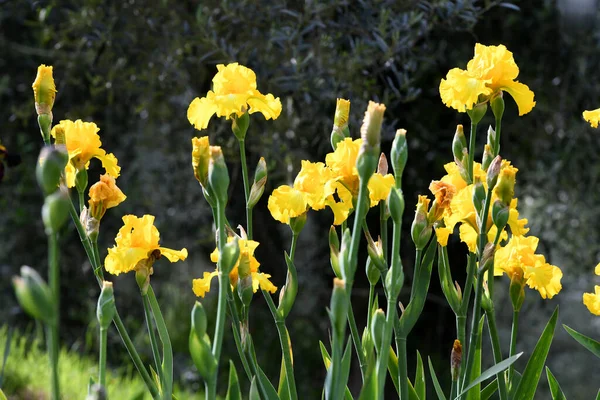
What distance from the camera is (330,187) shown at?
44.6 inches

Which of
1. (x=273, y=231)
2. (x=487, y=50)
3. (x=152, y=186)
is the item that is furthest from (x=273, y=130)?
(x=487, y=50)

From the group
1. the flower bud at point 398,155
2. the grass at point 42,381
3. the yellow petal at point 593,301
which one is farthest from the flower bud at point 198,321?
the grass at point 42,381

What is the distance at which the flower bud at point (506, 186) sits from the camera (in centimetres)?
111

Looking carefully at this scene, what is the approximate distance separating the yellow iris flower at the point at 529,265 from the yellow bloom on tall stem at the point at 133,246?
52cm

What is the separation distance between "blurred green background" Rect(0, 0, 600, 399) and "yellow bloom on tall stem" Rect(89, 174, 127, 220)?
1.43 metres

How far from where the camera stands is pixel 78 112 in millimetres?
3553

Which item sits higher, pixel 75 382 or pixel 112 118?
pixel 112 118

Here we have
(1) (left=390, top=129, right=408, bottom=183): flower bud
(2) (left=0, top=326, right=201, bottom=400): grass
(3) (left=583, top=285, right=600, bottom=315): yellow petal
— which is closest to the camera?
(1) (left=390, top=129, right=408, bottom=183): flower bud

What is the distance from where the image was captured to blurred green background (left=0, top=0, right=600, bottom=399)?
108 inches

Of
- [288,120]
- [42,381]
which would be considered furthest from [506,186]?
[42,381]

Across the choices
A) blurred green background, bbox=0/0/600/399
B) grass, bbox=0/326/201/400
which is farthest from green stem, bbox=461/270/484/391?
grass, bbox=0/326/201/400

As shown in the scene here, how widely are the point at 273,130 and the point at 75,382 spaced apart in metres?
1.20

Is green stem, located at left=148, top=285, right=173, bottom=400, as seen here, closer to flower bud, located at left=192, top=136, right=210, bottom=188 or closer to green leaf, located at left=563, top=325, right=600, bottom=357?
flower bud, located at left=192, top=136, right=210, bottom=188

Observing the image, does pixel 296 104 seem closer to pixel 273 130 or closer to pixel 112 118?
pixel 273 130
